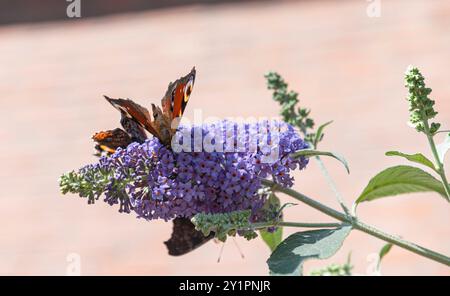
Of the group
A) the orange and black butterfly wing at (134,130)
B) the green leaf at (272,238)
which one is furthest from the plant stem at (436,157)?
the orange and black butterfly wing at (134,130)

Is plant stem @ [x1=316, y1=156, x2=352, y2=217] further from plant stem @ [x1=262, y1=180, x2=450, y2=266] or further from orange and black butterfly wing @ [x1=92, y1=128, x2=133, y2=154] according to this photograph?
orange and black butterfly wing @ [x1=92, y1=128, x2=133, y2=154]

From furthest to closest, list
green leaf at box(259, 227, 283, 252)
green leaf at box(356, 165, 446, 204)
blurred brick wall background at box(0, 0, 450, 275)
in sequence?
blurred brick wall background at box(0, 0, 450, 275)
green leaf at box(259, 227, 283, 252)
green leaf at box(356, 165, 446, 204)

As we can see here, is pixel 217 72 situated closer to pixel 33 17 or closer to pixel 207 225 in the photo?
pixel 33 17

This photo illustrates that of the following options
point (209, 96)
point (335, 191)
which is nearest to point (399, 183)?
point (335, 191)

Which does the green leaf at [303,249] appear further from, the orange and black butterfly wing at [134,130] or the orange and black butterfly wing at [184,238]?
the orange and black butterfly wing at [134,130]

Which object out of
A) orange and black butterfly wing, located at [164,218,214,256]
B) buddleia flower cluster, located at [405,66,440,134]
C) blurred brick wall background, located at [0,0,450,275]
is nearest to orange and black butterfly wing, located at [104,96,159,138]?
orange and black butterfly wing, located at [164,218,214,256]

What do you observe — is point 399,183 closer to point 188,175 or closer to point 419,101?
point 419,101
